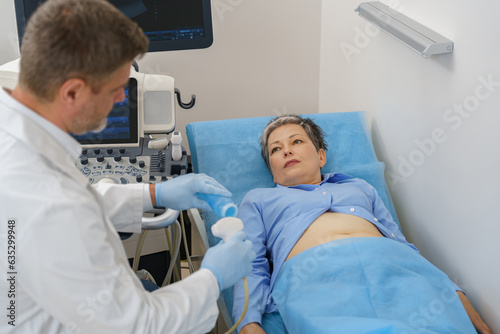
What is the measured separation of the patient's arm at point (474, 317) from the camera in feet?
5.07

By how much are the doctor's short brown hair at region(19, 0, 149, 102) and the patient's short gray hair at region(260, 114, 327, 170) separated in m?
1.12

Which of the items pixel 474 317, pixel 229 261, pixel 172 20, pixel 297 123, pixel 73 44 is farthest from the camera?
pixel 297 123

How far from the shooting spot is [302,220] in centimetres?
172

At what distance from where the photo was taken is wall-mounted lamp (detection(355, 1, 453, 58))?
5.38 feet

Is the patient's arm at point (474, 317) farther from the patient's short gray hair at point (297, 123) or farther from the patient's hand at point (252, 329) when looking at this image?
the patient's short gray hair at point (297, 123)

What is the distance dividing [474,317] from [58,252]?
1.27 meters

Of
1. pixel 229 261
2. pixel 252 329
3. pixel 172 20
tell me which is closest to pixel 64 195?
pixel 229 261

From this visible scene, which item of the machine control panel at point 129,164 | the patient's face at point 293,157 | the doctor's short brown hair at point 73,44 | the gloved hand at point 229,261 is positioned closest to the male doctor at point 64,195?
the doctor's short brown hair at point 73,44

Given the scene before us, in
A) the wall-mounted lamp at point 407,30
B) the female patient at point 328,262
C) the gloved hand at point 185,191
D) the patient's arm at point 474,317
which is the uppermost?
the wall-mounted lamp at point 407,30

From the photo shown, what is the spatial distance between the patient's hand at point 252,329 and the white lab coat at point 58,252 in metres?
0.43

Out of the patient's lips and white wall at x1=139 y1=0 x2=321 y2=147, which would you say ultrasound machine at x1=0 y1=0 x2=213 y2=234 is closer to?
the patient's lips

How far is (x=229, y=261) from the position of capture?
1.22 metres

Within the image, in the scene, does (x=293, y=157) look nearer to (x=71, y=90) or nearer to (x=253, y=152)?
(x=253, y=152)

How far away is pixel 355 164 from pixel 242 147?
0.48 metres
